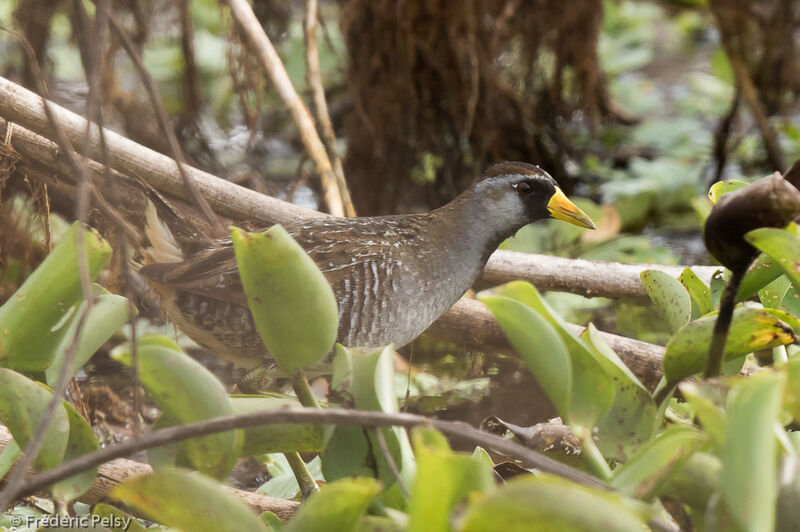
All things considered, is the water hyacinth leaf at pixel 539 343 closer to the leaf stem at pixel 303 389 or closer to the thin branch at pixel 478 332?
the leaf stem at pixel 303 389

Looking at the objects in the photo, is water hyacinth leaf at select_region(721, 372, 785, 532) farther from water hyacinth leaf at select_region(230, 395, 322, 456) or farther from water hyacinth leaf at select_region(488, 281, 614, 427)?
water hyacinth leaf at select_region(230, 395, 322, 456)

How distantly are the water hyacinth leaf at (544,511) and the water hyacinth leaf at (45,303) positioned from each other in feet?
1.76

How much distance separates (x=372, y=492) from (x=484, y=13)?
8.50 feet

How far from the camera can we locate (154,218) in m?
1.68

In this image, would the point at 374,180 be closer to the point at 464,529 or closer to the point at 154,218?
the point at 154,218

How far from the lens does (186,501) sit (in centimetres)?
76

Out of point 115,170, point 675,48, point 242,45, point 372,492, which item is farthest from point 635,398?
point 675,48

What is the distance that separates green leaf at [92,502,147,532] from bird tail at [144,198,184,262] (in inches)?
28.7

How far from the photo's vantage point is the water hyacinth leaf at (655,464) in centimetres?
78

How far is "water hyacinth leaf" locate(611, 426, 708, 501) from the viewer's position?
2.57ft

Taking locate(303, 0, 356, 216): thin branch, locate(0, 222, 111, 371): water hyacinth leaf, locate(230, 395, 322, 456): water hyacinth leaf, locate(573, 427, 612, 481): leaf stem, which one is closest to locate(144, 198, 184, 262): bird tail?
locate(0, 222, 111, 371): water hyacinth leaf

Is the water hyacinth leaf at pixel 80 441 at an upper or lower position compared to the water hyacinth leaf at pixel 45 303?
lower

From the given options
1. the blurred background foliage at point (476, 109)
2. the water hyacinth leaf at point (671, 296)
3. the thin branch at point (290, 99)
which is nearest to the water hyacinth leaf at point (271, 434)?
the water hyacinth leaf at point (671, 296)

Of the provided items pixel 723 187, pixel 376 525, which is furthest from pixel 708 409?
pixel 723 187
